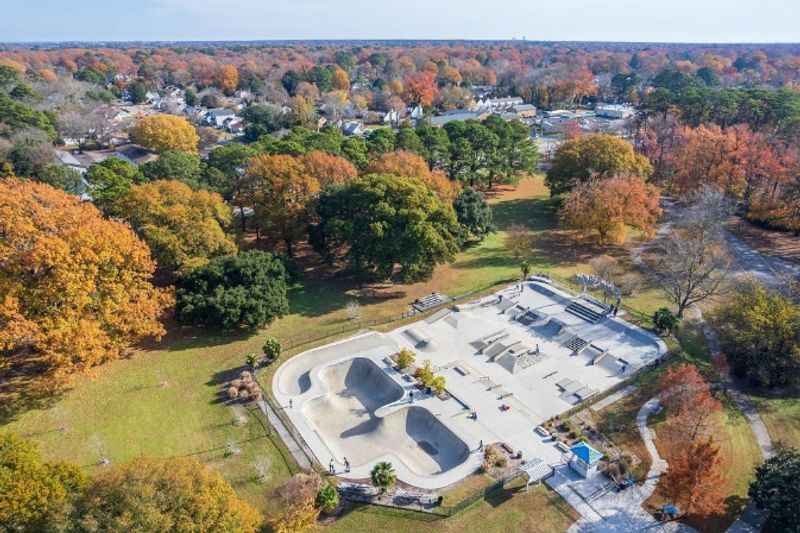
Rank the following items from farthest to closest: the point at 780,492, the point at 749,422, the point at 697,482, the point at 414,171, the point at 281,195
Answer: the point at 414,171
the point at 281,195
the point at 749,422
the point at 697,482
the point at 780,492

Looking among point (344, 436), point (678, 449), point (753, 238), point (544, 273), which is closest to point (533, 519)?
point (678, 449)

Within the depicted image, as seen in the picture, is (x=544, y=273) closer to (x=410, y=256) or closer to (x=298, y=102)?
(x=410, y=256)

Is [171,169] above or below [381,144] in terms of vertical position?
below

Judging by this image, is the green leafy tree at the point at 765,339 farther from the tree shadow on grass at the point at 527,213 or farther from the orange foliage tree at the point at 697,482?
the tree shadow on grass at the point at 527,213

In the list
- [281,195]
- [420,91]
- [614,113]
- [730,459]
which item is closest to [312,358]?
[281,195]

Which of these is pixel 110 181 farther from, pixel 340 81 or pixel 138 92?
pixel 340 81
